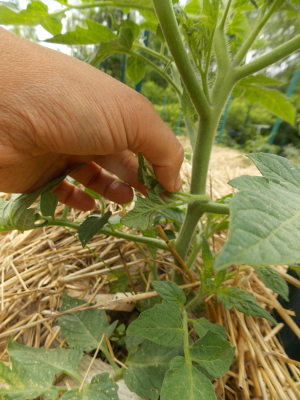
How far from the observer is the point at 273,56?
1.55ft

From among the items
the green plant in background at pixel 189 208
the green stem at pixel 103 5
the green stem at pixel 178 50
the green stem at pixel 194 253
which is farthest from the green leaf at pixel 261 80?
the green stem at pixel 194 253

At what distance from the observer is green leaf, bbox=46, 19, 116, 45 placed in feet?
2.14

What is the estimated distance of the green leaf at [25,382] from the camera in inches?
17.8

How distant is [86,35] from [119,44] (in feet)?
0.42

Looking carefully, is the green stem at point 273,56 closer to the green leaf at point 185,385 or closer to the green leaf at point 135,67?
the green leaf at point 135,67

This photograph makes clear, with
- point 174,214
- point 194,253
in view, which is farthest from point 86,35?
point 194,253

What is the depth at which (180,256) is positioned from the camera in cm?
65

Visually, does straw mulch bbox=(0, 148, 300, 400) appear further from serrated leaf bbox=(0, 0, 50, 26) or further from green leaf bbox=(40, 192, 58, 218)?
serrated leaf bbox=(0, 0, 50, 26)

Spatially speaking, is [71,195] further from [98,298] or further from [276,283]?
[276,283]

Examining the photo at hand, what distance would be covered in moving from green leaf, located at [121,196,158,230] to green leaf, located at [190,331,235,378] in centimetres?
22

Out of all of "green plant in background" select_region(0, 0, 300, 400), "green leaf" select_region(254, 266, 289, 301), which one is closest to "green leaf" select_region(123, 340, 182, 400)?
"green plant in background" select_region(0, 0, 300, 400)

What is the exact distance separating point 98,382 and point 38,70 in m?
0.58

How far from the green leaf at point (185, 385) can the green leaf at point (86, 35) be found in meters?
0.74

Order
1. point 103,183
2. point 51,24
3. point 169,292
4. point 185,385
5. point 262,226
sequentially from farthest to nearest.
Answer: point 103,183
point 51,24
point 169,292
point 185,385
point 262,226
